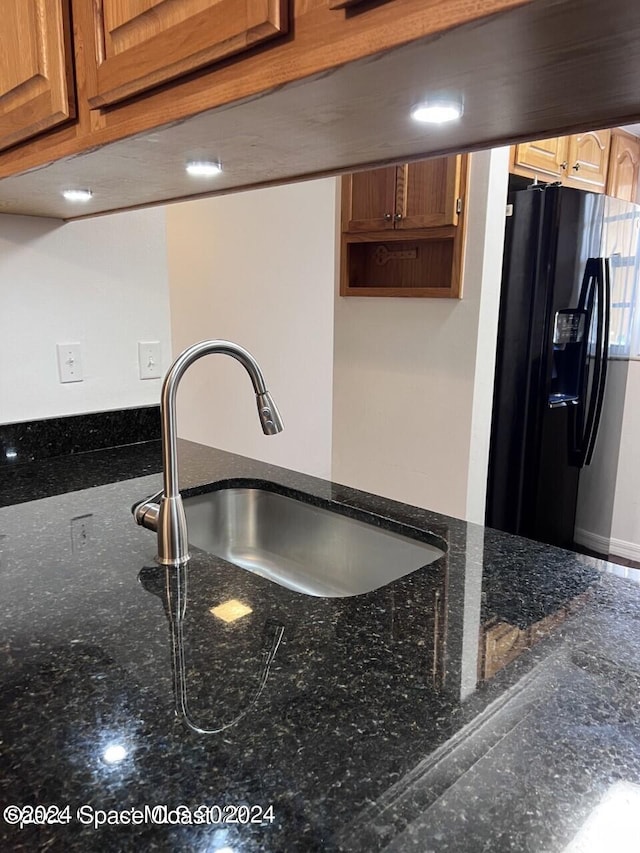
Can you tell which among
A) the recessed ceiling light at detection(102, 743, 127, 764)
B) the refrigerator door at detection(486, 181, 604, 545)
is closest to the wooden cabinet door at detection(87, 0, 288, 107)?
the recessed ceiling light at detection(102, 743, 127, 764)

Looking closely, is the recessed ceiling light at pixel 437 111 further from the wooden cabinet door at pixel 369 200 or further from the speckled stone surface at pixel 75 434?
the wooden cabinet door at pixel 369 200

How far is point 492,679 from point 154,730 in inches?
14.8

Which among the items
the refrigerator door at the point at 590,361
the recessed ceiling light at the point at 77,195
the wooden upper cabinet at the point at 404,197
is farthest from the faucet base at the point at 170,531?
the refrigerator door at the point at 590,361

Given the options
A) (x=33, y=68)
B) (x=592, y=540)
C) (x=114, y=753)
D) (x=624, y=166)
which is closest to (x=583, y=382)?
(x=592, y=540)

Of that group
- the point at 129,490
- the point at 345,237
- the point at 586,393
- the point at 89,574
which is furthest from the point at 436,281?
the point at 89,574

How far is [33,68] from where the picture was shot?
100cm

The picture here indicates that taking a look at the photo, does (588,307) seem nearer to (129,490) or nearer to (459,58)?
(129,490)

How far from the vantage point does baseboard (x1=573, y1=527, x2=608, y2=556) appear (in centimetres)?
324

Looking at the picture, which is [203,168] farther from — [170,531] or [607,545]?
[607,545]

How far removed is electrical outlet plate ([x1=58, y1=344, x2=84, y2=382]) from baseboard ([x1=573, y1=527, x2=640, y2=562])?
2.56 m

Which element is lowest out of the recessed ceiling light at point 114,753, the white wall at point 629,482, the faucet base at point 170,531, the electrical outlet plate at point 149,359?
the white wall at point 629,482

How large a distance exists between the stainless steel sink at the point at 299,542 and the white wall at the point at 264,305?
2495 mm

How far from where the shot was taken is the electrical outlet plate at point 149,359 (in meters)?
1.91

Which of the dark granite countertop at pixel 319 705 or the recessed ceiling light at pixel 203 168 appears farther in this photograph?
the recessed ceiling light at pixel 203 168
